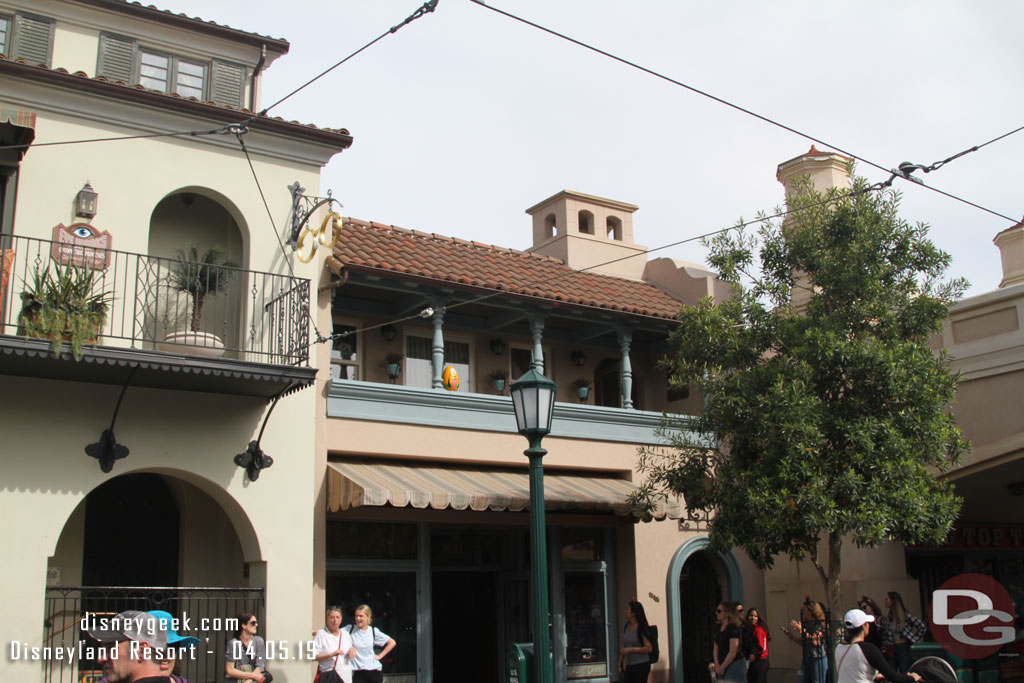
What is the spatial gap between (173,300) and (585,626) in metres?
8.22

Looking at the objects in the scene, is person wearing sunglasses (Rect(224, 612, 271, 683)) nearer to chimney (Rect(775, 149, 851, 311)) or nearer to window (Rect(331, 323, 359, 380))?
window (Rect(331, 323, 359, 380))

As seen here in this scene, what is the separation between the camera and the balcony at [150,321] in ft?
36.9

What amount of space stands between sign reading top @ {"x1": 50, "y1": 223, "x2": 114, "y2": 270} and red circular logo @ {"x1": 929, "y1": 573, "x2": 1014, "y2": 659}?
10.1 meters

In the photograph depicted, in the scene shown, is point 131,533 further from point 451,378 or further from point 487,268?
point 487,268

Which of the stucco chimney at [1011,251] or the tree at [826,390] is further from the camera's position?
the stucco chimney at [1011,251]

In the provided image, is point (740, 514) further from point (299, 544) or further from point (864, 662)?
point (299, 544)

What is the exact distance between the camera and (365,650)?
12016 millimetres

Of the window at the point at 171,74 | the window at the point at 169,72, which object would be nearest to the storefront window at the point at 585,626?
the window at the point at 169,72

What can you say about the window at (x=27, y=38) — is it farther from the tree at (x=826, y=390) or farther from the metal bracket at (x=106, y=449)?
the tree at (x=826, y=390)

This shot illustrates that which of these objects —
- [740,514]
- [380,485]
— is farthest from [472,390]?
[740,514]

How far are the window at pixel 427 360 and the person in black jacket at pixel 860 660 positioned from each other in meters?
8.44

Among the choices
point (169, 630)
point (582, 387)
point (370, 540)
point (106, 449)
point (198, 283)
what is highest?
point (198, 283)

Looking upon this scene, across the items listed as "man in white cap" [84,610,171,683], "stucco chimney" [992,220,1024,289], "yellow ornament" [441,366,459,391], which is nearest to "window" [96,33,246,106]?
"yellow ornament" [441,366,459,391]

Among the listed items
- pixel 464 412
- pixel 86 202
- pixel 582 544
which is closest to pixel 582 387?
pixel 582 544
